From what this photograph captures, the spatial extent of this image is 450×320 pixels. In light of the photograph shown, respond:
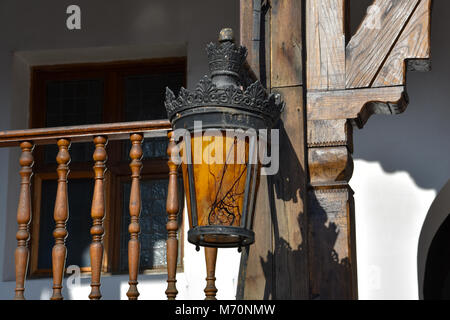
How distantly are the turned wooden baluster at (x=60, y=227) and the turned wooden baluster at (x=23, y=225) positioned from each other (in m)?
0.13

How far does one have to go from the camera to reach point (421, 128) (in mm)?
5949

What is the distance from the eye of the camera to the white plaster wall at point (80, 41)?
621 cm

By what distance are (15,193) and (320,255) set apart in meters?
2.59

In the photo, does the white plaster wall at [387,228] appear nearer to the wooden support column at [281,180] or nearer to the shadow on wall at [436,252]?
the shadow on wall at [436,252]

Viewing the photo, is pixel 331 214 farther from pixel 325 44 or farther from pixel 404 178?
pixel 404 178

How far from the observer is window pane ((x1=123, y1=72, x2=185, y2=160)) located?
638 centimetres

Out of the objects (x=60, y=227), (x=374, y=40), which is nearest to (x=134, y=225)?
(x=60, y=227)

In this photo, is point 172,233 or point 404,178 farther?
point 404,178

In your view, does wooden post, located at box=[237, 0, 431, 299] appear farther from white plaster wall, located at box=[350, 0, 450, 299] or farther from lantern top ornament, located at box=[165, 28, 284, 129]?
white plaster wall, located at box=[350, 0, 450, 299]

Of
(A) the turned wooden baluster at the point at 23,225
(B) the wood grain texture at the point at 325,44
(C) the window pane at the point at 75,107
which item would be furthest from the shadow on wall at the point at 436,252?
(A) the turned wooden baluster at the point at 23,225

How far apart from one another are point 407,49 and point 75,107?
2.66 meters

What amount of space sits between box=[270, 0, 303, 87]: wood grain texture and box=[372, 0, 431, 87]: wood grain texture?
328 millimetres

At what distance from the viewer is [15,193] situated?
6.30 meters

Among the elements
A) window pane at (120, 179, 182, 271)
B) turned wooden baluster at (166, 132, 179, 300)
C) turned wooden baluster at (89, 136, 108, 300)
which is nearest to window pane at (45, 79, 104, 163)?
window pane at (120, 179, 182, 271)
